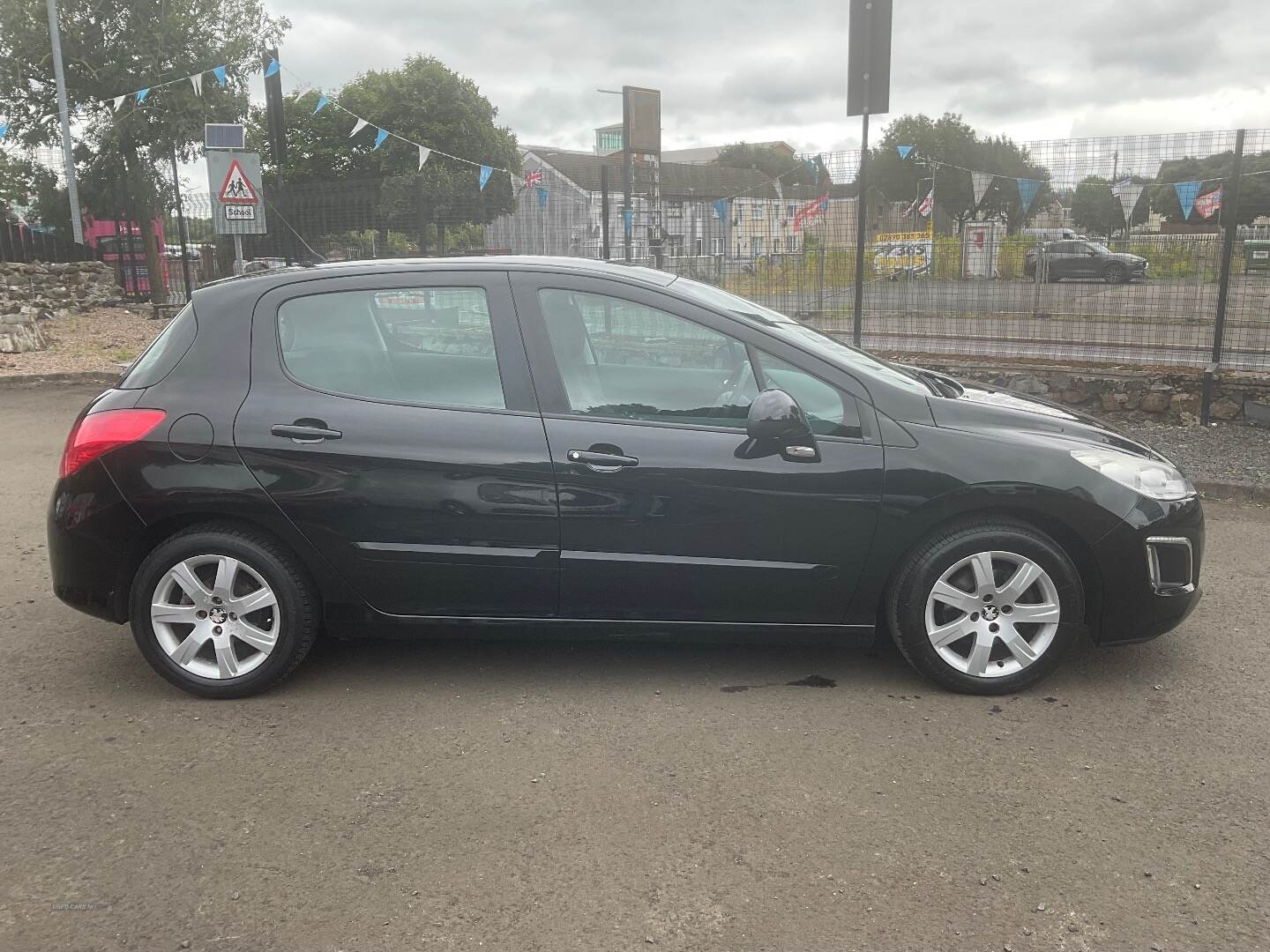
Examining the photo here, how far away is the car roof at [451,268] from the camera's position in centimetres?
420

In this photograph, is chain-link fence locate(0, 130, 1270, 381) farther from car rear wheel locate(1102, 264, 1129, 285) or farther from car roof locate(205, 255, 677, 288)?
car roof locate(205, 255, 677, 288)

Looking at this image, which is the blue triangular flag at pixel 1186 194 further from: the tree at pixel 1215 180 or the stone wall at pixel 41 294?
the stone wall at pixel 41 294

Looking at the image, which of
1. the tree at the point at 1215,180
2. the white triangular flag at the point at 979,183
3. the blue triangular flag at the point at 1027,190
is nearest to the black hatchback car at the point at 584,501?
the tree at the point at 1215,180

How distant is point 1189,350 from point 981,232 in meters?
2.40

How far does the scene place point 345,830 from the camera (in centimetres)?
314

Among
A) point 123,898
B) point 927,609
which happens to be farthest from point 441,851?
point 927,609

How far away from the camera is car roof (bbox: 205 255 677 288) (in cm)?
420

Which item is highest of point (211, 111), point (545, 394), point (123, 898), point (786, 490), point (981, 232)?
point (211, 111)

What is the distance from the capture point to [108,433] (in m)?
4.04

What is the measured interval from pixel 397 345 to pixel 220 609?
1227 mm

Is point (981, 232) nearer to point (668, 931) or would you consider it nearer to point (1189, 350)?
point (1189, 350)

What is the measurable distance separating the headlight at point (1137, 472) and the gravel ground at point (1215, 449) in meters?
3.59

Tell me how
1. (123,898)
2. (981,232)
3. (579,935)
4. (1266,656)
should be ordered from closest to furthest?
1. (579,935)
2. (123,898)
3. (1266,656)
4. (981,232)

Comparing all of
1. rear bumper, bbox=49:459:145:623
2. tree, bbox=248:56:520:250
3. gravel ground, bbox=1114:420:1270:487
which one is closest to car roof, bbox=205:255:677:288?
rear bumper, bbox=49:459:145:623
